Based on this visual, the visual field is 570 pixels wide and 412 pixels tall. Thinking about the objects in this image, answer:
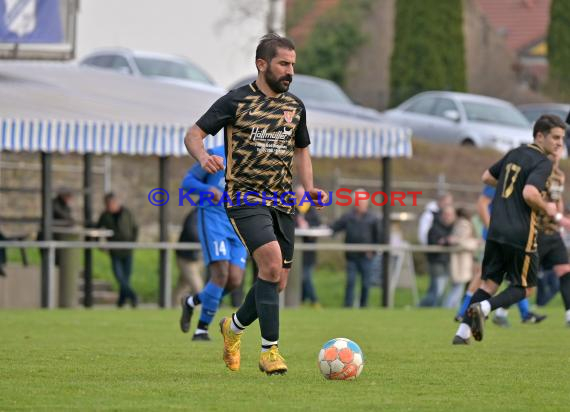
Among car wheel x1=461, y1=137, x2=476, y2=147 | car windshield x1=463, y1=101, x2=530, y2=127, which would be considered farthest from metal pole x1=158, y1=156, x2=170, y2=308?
car windshield x1=463, y1=101, x2=530, y2=127

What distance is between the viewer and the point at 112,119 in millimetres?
20797

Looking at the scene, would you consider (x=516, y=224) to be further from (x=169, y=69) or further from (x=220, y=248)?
(x=169, y=69)

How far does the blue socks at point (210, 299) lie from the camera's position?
12.8 metres

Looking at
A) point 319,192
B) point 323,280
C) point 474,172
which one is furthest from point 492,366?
point 474,172

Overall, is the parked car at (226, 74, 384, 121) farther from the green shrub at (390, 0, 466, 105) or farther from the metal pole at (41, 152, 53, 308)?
the metal pole at (41, 152, 53, 308)

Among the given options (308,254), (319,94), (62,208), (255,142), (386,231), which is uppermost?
(319,94)

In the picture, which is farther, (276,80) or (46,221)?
(46,221)

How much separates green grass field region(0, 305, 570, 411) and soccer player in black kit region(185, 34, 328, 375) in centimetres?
53

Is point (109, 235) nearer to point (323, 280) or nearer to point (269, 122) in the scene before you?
point (323, 280)

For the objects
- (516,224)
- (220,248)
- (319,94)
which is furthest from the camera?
(319,94)

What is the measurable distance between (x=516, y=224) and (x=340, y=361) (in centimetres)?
320

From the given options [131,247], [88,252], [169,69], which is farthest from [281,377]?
[169,69]

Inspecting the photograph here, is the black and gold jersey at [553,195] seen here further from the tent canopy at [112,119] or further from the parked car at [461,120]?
the parked car at [461,120]

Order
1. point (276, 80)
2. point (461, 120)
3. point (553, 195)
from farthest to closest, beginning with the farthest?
point (461, 120) < point (553, 195) < point (276, 80)
